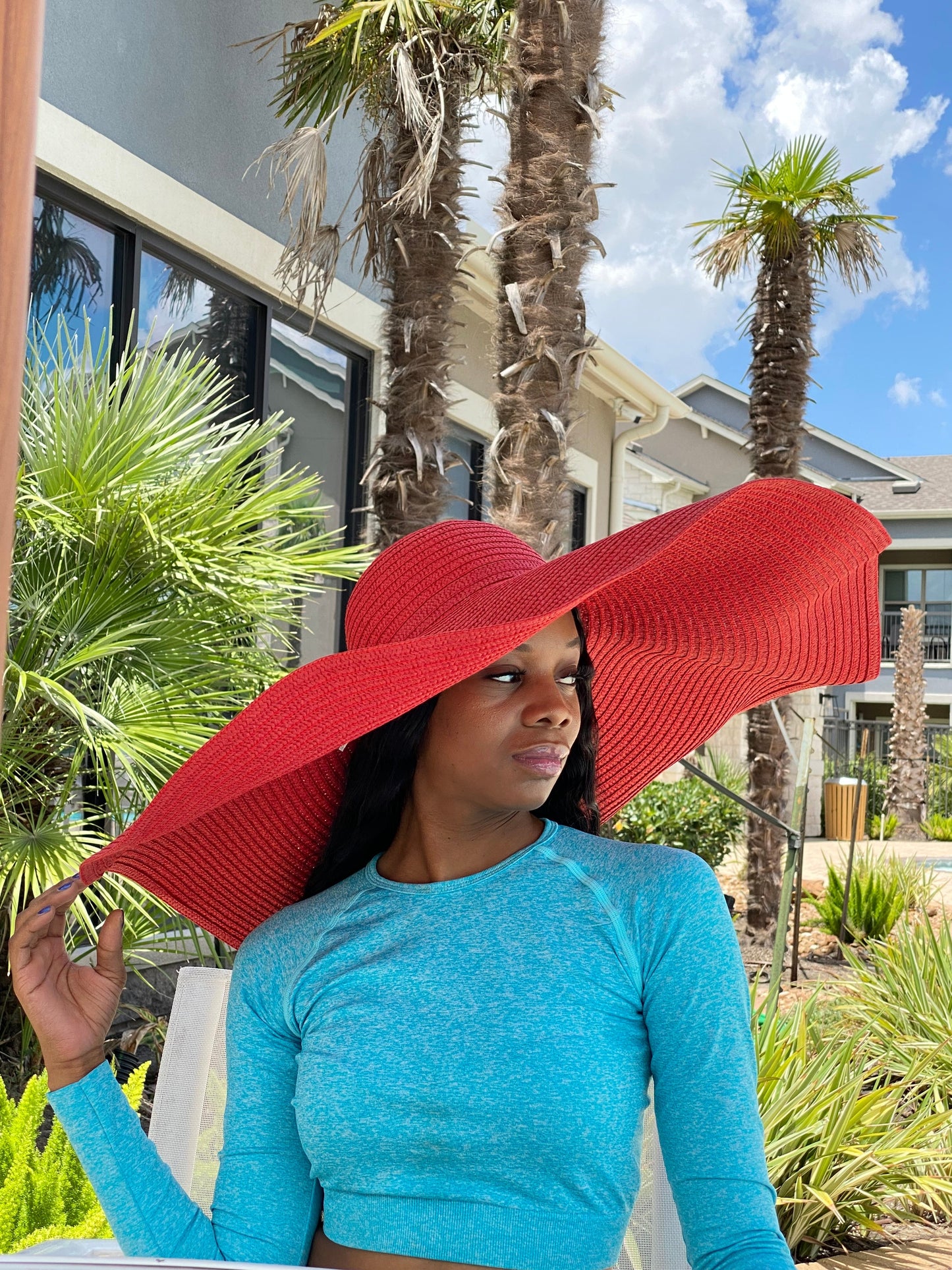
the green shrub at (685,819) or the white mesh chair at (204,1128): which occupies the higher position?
the white mesh chair at (204,1128)

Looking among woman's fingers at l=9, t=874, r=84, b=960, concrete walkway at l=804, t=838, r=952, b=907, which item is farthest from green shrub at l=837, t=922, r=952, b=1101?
concrete walkway at l=804, t=838, r=952, b=907

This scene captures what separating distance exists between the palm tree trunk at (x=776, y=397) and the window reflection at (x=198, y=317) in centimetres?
429

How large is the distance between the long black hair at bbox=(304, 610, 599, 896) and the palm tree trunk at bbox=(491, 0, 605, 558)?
3.07 m

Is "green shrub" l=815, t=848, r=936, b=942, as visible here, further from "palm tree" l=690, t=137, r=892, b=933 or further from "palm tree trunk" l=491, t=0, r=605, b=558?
"palm tree trunk" l=491, t=0, r=605, b=558

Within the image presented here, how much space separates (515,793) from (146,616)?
2.21 metres

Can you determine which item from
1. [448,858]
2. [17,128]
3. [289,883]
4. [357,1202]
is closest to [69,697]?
[289,883]

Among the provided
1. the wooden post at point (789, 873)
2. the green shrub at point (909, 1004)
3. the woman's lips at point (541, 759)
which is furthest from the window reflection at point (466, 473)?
the woman's lips at point (541, 759)

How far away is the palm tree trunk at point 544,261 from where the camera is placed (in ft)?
16.3

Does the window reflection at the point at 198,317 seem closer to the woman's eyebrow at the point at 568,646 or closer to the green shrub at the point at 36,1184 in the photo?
the green shrub at the point at 36,1184

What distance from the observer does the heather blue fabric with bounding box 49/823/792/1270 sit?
150 cm

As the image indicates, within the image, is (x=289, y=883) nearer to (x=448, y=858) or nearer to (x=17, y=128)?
(x=448, y=858)

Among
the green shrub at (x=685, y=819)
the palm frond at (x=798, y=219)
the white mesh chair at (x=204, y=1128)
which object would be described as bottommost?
the green shrub at (x=685, y=819)

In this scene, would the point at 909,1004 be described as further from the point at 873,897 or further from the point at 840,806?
the point at 840,806

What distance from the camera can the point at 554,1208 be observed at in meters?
1.51
